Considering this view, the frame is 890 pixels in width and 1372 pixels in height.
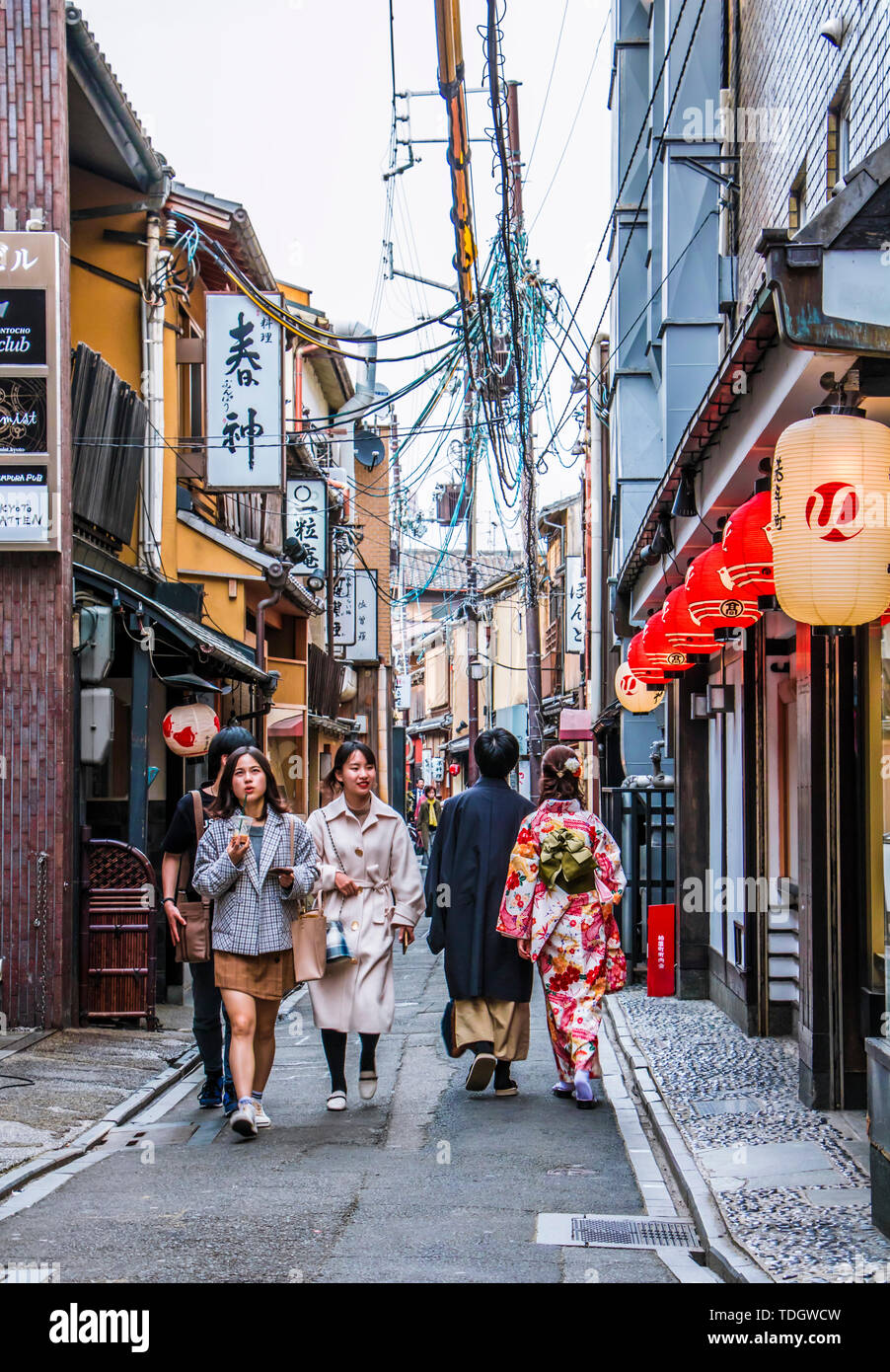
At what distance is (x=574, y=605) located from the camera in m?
32.2

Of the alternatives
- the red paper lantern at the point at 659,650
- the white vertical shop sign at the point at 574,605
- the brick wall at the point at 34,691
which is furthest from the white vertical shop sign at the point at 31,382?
the white vertical shop sign at the point at 574,605

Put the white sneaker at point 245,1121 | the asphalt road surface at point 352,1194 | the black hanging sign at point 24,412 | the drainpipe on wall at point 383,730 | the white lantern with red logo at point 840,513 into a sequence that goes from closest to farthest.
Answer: the asphalt road surface at point 352,1194 → the white lantern with red logo at point 840,513 → the white sneaker at point 245,1121 → the black hanging sign at point 24,412 → the drainpipe on wall at point 383,730

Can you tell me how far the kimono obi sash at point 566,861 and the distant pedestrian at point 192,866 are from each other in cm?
206

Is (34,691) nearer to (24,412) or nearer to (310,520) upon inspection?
(24,412)

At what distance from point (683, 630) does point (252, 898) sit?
423 cm

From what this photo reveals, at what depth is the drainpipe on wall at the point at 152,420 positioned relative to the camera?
16141mm

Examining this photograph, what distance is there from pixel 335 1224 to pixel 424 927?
20.5 metres

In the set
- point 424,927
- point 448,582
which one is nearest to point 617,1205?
point 424,927

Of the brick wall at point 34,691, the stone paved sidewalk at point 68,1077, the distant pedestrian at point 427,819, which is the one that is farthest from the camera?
the distant pedestrian at point 427,819

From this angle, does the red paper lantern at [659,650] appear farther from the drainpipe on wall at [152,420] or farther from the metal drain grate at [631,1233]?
the metal drain grate at [631,1233]

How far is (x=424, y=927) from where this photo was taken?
26469 mm

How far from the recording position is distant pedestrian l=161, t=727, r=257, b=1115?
8602 mm

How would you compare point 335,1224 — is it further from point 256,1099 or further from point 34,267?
point 34,267

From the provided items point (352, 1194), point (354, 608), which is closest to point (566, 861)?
point (352, 1194)
